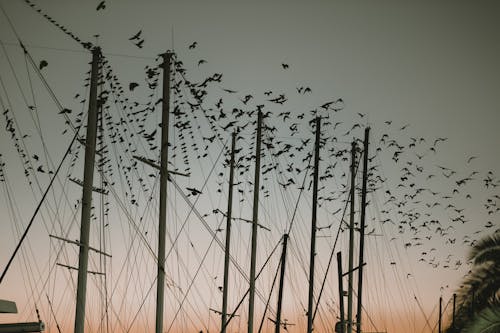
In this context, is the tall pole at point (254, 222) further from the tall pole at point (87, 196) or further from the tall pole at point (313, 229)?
the tall pole at point (87, 196)

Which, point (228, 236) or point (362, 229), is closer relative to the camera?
point (362, 229)

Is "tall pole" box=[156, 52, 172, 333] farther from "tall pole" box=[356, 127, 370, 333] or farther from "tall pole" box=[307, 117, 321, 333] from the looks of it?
"tall pole" box=[356, 127, 370, 333]

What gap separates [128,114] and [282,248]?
10.6m

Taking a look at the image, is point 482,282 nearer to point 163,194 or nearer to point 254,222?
point 254,222

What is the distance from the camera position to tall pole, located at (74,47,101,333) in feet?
67.6

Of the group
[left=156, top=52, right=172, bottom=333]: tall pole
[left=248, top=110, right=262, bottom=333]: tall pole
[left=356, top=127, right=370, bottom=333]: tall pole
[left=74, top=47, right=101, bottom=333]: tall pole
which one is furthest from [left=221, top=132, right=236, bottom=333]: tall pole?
[left=74, top=47, right=101, bottom=333]: tall pole

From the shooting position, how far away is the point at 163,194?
911 inches

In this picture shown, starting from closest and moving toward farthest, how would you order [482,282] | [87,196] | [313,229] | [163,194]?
[87,196] < [163,194] < [313,229] < [482,282]

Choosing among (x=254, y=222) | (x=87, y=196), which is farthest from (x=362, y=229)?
(x=87, y=196)

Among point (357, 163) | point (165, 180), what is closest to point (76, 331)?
point (165, 180)

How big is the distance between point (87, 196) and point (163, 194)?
8.37 ft

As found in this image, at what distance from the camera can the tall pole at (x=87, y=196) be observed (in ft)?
67.6

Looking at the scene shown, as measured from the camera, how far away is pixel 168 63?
2511cm

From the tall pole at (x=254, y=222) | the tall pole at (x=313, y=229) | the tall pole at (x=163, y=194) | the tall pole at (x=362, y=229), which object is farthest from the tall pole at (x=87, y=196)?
the tall pole at (x=362, y=229)
